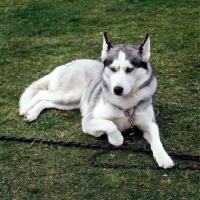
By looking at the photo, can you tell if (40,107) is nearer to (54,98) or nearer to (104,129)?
(54,98)

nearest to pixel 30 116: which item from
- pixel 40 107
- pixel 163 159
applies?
pixel 40 107

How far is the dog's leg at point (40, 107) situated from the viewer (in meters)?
5.51

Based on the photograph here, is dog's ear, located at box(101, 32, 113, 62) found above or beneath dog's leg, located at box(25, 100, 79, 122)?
above

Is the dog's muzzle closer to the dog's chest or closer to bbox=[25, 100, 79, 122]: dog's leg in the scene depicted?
the dog's chest

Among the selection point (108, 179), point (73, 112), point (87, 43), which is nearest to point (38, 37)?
point (87, 43)

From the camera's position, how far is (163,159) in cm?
446

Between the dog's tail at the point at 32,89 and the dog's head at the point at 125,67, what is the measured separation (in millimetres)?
1377

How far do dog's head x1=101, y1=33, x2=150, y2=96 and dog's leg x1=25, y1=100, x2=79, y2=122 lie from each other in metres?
0.99

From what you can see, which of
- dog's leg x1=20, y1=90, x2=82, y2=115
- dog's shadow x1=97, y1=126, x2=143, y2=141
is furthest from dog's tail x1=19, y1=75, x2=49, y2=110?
dog's shadow x1=97, y1=126, x2=143, y2=141

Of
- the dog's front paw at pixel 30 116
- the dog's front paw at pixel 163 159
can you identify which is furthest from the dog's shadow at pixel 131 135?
the dog's front paw at pixel 30 116

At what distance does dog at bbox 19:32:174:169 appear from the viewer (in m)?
4.70

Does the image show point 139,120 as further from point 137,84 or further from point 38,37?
point 38,37

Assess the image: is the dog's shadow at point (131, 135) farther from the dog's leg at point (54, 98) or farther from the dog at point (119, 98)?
the dog's leg at point (54, 98)

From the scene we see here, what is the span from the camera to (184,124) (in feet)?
17.5
